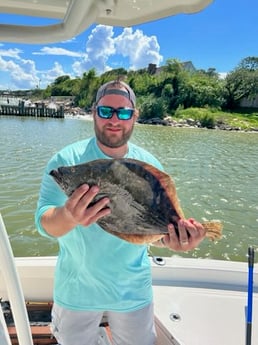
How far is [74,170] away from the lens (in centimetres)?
108

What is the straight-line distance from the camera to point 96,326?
1.51 m

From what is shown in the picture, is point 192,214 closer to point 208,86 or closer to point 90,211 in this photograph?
point 90,211

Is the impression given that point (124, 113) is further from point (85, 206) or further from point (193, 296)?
point (193, 296)

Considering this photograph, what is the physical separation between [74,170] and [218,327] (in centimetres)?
138

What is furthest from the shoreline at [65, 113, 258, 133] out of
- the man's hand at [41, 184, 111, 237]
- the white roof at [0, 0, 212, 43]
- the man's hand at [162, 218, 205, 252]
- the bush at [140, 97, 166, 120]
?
the white roof at [0, 0, 212, 43]

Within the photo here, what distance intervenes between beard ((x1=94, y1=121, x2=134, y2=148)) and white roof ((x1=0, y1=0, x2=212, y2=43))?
573 millimetres

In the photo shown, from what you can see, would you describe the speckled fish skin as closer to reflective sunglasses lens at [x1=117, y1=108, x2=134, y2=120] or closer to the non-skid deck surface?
reflective sunglasses lens at [x1=117, y1=108, x2=134, y2=120]

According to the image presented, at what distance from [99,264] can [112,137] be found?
0.52m

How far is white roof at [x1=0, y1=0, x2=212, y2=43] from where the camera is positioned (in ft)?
2.53

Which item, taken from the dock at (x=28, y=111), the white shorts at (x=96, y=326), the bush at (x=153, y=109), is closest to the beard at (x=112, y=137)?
the white shorts at (x=96, y=326)

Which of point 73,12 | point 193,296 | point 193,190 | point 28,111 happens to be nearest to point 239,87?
point 28,111

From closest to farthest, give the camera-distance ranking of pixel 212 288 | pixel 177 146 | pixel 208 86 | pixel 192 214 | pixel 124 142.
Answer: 1. pixel 124 142
2. pixel 212 288
3. pixel 192 214
4. pixel 177 146
5. pixel 208 86

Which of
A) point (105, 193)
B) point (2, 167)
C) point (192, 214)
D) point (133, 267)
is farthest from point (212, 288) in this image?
point (2, 167)

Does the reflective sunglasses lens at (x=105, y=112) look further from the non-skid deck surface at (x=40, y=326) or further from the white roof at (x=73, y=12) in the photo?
the non-skid deck surface at (x=40, y=326)
